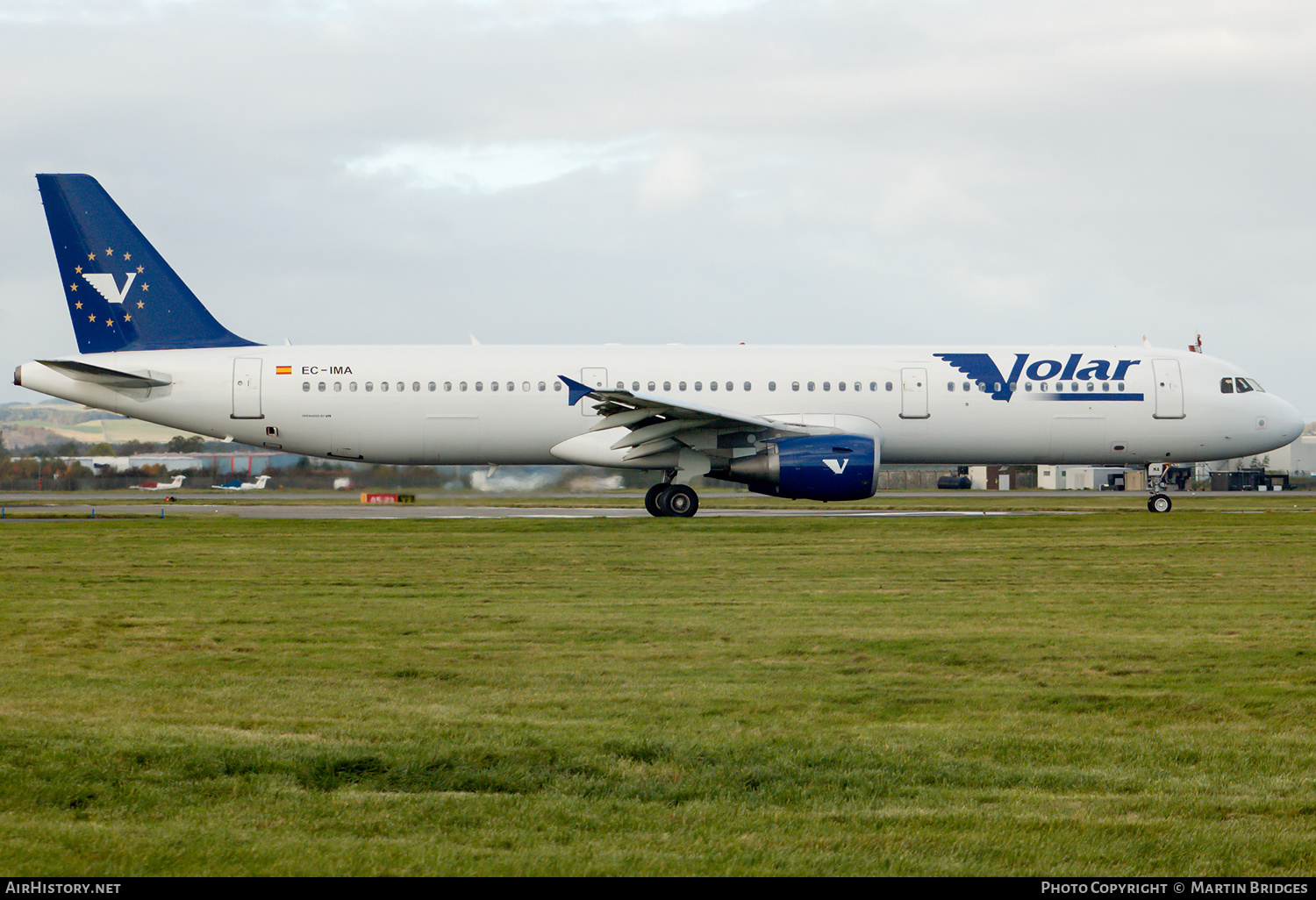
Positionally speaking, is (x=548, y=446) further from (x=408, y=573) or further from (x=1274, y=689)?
(x=1274, y=689)

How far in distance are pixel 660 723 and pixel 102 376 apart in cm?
2263

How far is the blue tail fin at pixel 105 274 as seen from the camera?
26.6 m

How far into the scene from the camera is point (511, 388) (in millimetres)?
26531

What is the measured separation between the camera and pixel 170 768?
604 centimetres

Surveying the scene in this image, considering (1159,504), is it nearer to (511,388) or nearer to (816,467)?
(816,467)

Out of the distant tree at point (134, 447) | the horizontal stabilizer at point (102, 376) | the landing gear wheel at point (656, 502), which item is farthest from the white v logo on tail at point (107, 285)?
the distant tree at point (134, 447)

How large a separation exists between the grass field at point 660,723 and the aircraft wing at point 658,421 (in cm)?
891

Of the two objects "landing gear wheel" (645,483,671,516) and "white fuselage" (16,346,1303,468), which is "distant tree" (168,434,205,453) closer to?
"white fuselage" (16,346,1303,468)

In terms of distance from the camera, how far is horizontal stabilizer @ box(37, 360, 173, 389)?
25297mm

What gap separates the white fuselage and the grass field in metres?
11.8

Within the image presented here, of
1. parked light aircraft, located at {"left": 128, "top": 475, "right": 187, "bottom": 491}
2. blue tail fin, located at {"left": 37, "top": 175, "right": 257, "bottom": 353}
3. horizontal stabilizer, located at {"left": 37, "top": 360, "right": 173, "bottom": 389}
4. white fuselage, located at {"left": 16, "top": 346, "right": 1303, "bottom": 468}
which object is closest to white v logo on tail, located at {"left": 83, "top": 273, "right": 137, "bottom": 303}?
blue tail fin, located at {"left": 37, "top": 175, "right": 257, "bottom": 353}

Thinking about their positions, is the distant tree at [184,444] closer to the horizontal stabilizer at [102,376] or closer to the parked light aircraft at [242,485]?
the parked light aircraft at [242,485]

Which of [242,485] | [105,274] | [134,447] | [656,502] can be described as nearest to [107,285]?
[105,274]

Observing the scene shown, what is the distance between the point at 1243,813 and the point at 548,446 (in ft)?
72.6
